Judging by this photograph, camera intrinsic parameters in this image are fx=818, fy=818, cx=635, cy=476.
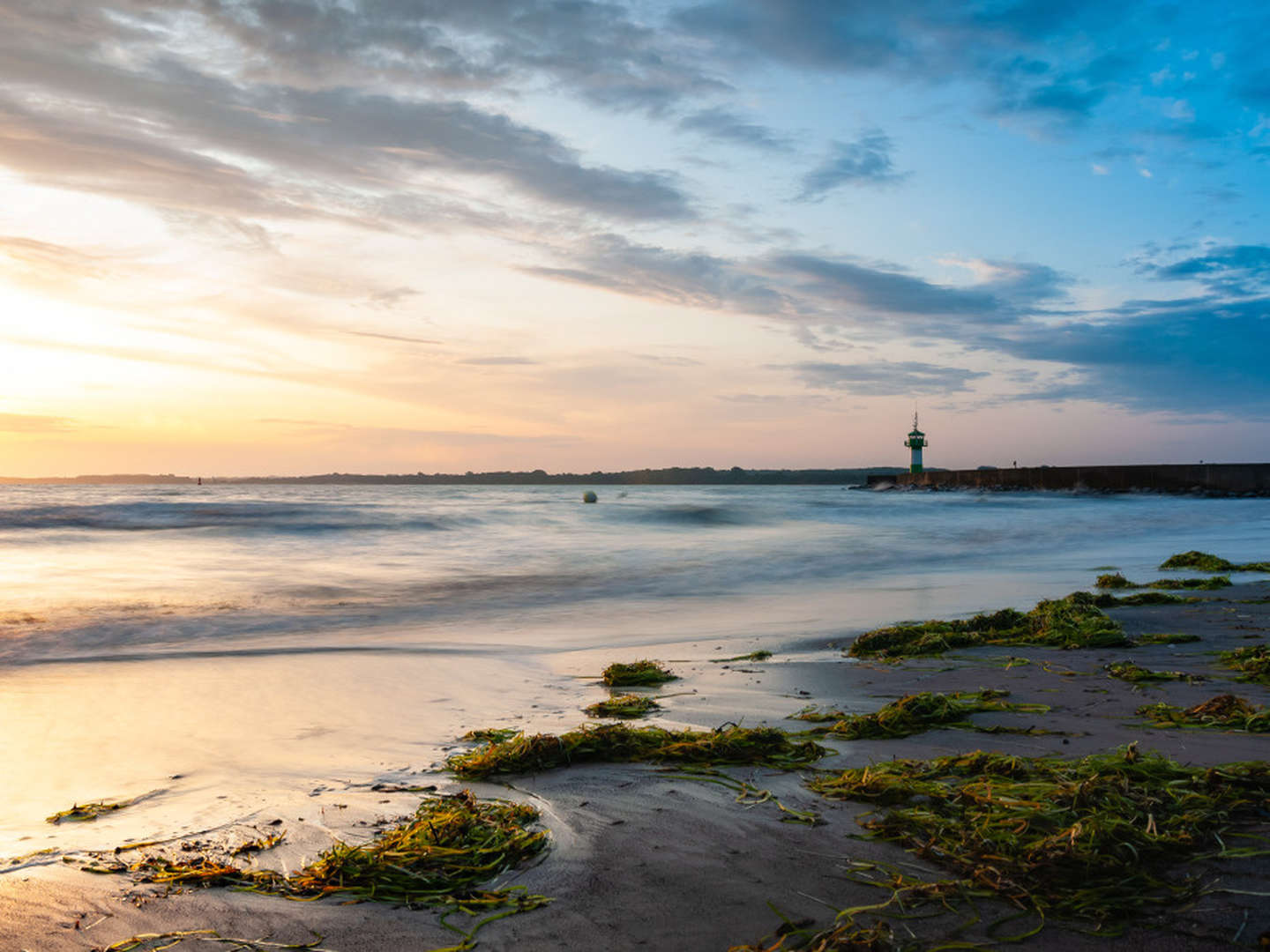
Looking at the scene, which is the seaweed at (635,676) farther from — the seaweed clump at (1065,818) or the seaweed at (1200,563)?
the seaweed at (1200,563)

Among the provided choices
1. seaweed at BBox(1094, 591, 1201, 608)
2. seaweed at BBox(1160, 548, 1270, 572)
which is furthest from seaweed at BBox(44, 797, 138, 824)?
seaweed at BBox(1160, 548, 1270, 572)

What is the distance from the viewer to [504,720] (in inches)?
187

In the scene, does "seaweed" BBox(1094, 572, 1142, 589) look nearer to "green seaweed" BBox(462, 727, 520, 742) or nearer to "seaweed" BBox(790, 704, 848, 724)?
"seaweed" BBox(790, 704, 848, 724)

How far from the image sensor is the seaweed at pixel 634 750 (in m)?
3.56

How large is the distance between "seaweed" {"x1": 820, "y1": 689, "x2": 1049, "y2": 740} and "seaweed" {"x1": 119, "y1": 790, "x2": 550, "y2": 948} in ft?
6.17

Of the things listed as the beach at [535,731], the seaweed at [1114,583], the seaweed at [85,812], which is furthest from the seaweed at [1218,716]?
the seaweed at [1114,583]

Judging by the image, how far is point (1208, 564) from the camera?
11.7 metres

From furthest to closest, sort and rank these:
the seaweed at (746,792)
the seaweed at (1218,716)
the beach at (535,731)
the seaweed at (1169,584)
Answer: the seaweed at (1169,584) < the seaweed at (1218,716) < the seaweed at (746,792) < the beach at (535,731)

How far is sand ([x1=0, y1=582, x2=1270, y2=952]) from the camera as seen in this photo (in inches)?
83.8

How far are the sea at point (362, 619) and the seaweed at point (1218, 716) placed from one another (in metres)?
3.01

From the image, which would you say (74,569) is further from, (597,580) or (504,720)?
(504,720)

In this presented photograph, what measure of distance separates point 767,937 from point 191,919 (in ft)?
5.14

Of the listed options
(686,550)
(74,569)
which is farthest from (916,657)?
(74,569)

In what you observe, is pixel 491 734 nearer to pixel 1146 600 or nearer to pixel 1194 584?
pixel 1146 600
